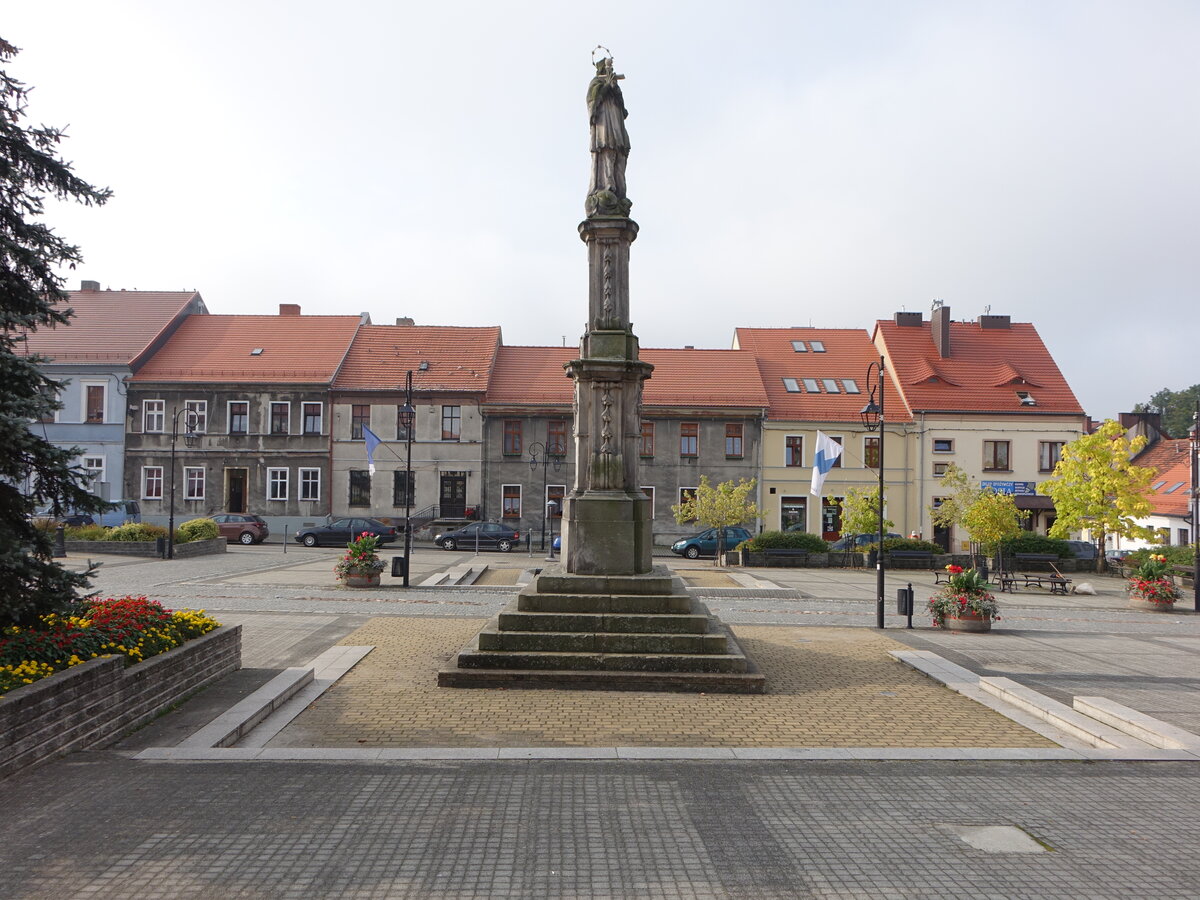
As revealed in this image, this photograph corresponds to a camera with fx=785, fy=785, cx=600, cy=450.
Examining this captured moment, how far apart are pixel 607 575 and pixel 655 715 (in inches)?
110

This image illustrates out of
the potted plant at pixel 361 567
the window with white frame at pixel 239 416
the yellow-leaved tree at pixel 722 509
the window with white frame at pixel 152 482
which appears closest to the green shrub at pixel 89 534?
the window with white frame at pixel 152 482

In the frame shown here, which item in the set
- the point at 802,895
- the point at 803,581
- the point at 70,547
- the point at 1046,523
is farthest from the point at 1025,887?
the point at 1046,523

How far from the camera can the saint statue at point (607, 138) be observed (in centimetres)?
1195

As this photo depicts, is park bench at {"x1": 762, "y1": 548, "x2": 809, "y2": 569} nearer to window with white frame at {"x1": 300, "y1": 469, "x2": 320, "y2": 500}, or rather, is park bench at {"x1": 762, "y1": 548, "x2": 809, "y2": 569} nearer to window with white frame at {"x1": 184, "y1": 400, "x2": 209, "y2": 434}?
window with white frame at {"x1": 300, "y1": 469, "x2": 320, "y2": 500}

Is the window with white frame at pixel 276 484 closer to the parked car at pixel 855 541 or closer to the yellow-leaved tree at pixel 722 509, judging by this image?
the yellow-leaved tree at pixel 722 509

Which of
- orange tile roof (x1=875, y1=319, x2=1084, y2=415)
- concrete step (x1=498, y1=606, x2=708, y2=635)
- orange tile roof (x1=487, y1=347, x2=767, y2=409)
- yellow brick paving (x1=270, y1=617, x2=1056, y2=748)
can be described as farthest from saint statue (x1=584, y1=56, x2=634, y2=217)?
orange tile roof (x1=875, y1=319, x2=1084, y2=415)

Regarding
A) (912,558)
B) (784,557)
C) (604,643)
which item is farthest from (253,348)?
(604,643)

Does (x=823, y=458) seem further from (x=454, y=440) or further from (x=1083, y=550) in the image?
(x=454, y=440)

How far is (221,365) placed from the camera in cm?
3984

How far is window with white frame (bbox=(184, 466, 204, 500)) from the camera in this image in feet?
129

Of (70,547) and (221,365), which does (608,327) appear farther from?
(221,365)

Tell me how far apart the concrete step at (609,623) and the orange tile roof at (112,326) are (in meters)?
36.5

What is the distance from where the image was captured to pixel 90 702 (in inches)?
278

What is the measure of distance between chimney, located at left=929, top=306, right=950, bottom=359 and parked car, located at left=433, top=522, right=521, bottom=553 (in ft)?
82.5
